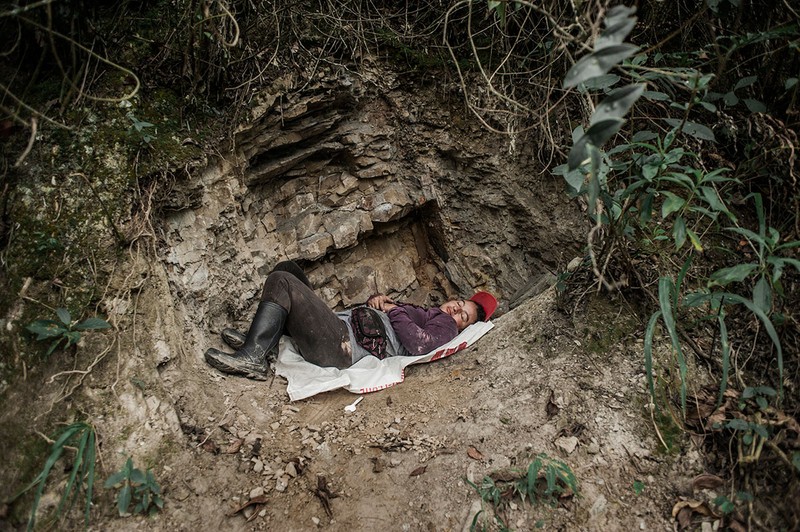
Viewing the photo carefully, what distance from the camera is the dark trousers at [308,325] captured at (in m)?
2.99

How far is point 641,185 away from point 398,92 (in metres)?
2.33

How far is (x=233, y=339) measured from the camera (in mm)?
2912

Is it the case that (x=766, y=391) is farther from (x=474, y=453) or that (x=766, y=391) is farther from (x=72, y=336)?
(x=72, y=336)

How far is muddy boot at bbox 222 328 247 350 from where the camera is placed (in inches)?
115

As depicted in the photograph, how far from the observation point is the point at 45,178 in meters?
2.23

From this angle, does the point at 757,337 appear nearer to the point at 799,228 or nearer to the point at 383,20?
the point at 799,228

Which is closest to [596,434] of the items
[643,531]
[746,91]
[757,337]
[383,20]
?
[643,531]

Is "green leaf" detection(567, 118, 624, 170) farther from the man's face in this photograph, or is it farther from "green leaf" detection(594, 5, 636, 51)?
the man's face

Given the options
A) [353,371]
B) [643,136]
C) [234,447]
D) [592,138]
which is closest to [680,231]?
Result: [643,136]

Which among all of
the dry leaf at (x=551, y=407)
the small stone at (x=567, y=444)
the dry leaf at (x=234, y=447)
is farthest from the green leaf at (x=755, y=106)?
the dry leaf at (x=234, y=447)

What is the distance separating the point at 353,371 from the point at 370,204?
155cm

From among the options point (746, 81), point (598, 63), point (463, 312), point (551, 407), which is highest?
point (598, 63)

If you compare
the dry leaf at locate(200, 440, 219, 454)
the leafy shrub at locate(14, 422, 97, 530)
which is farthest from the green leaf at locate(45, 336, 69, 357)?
the dry leaf at locate(200, 440, 219, 454)

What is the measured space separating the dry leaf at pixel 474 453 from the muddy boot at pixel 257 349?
133 centimetres
